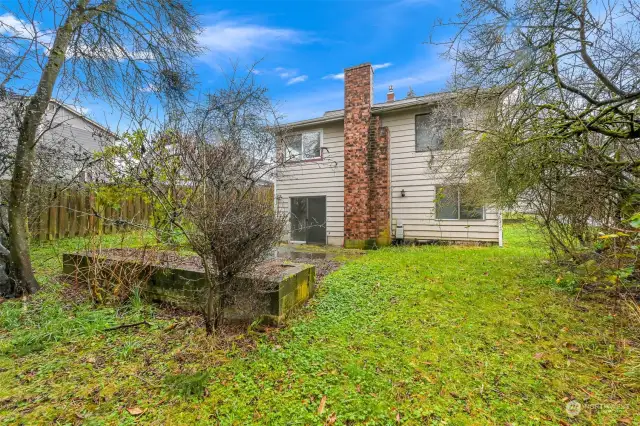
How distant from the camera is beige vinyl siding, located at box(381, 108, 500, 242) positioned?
8.84 meters

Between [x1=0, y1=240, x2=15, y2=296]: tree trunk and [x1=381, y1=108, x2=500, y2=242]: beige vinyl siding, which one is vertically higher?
[x1=381, y1=108, x2=500, y2=242]: beige vinyl siding

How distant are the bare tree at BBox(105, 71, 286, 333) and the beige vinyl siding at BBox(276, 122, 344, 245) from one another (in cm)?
456

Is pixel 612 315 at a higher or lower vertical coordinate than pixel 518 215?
lower

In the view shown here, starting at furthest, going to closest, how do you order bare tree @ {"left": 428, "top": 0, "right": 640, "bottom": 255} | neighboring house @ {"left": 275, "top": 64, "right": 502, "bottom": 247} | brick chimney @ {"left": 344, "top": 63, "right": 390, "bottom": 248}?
brick chimney @ {"left": 344, "top": 63, "right": 390, "bottom": 248}
neighboring house @ {"left": 275, "top": 64, "right": 502, "bottom": 247}
bare tree @ {"left": 428, "top": 0, "right": 640, "bottom": 255}

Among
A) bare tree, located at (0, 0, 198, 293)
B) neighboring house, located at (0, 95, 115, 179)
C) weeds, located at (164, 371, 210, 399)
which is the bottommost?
weeds, located at (164, 371, 210, 399)

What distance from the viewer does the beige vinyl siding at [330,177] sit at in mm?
10172

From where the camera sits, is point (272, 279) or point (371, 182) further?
point (371, 182)

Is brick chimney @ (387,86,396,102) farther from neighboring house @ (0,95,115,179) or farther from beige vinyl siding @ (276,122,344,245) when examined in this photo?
neighboring house @ (0,95,115,179)

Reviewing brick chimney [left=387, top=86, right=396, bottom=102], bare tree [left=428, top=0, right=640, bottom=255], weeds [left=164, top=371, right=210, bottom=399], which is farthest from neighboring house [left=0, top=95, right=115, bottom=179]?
brick chimney [left=387, top=86, right=396, bottom=102]

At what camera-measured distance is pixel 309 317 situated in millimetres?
3594

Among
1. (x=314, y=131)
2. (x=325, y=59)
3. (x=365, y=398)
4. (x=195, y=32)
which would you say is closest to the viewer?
(x=365, y=398)

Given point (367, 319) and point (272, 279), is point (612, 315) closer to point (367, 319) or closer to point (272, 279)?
point (367, 319)

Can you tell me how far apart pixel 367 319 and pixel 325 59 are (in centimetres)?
847

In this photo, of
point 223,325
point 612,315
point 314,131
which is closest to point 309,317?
point 223,325
